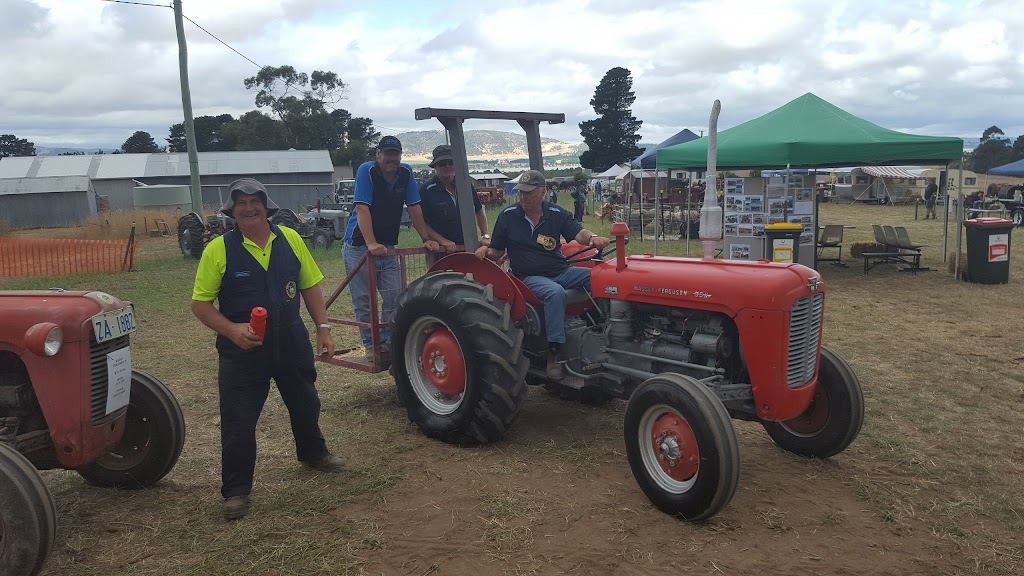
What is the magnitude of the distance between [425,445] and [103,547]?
1.86m

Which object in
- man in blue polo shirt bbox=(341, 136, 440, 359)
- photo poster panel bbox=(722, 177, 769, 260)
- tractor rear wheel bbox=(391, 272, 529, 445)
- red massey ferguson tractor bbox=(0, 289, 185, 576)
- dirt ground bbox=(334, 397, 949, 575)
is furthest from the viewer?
photo poster panel bbox=(722, 177, 769, 260)

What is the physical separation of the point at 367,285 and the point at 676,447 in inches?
114

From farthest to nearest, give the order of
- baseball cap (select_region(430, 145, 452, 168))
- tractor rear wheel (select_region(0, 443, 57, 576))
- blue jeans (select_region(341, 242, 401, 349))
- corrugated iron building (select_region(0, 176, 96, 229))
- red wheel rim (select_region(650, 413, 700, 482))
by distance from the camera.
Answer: corrugated iron building (select_region(0, 176, 96, 229)) < blue jeans (select_region(341, 242, 401, 349)) < baseball cap (select_region(430, 145, 452, 168)) < red wheel rim (select_region(650, 413, 700, 482)) < tractor rear wheel (select_region(0, 443, 57, 576))

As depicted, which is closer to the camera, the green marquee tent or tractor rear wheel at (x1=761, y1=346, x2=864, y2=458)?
tractor rear wheel at (x1=761, y1=346, x2=864, y2=458)

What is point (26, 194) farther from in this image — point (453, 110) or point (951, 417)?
point (951, 417)

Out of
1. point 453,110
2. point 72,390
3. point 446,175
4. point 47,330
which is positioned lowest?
point 72,390

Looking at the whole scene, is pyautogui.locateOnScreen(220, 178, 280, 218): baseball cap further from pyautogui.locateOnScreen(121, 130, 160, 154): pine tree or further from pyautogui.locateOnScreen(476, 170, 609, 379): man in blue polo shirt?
pyautogui.locateOnScreen(121, 130, 160, 154): pine tree

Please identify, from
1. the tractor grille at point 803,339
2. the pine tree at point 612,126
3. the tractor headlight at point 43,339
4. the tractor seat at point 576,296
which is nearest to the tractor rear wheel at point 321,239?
the tractor seat at point 576,296

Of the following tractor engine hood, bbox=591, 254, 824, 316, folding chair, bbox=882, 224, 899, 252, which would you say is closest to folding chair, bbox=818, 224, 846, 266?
folding chair, bbox=882, 224, 899, 252

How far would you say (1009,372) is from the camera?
617cm

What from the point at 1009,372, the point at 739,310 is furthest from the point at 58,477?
the point at 1009,372

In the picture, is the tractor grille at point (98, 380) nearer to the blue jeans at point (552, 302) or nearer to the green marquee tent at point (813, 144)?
the blue jeans at point (552, 302)

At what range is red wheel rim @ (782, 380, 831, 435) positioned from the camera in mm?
4195

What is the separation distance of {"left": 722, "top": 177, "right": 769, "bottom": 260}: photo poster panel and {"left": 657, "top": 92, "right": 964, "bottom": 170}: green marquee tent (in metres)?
0.35
